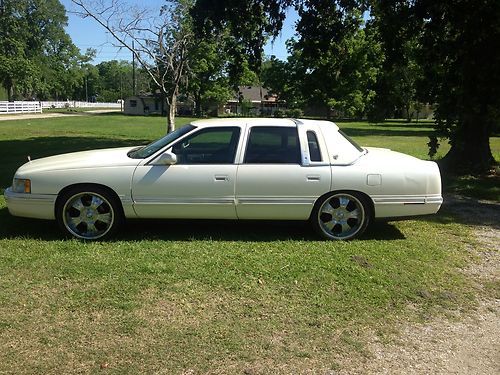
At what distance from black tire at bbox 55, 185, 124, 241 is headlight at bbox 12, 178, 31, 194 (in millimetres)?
373

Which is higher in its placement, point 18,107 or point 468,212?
point 18,107

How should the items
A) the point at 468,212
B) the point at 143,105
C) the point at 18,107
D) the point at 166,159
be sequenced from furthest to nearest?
the point at 143,105 → the point at 18,107 → the point at 468,212 → the point at 166,159

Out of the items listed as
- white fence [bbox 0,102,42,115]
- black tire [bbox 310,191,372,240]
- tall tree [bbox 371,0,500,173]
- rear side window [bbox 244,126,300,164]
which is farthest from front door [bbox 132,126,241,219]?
white fence [bbox 0,102,42,115]

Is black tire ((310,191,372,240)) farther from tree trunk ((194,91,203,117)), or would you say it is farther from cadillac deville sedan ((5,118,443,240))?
tree trunk ((194,91,203,117))

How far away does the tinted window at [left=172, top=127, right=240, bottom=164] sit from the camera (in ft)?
19.0

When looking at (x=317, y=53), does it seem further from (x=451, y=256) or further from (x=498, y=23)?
(x=451, y=256)

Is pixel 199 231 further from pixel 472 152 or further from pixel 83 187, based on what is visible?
pixel 472 152

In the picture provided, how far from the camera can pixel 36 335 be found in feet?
11.8

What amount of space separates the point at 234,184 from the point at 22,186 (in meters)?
2.43

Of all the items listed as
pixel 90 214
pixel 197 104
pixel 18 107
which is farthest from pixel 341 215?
pixel 197 104

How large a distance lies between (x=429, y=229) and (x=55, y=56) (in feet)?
345

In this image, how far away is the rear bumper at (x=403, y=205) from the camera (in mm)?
5801

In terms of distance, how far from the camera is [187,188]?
5.66 metres

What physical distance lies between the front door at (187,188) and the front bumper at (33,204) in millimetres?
969
